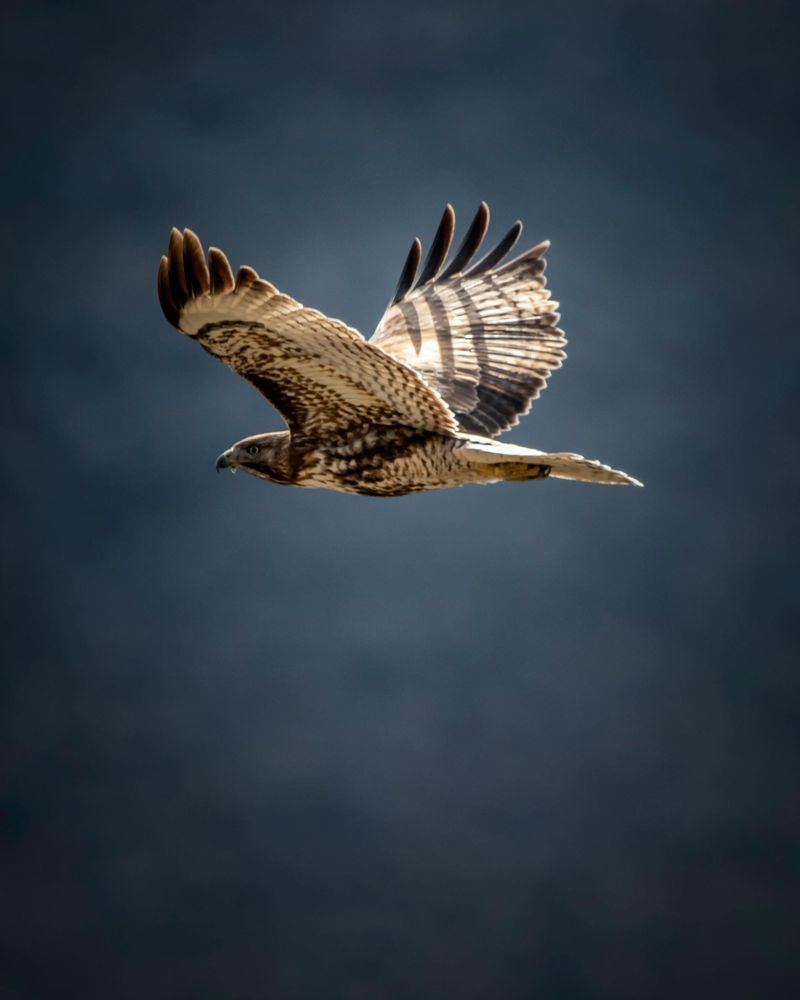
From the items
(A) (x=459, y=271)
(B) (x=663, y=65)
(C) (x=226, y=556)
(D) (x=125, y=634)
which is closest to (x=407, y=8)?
(B) (x=663, y=65)

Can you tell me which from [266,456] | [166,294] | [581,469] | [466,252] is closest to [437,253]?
[466,252]

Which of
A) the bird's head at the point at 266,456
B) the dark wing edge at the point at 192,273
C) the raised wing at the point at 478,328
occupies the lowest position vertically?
the bird's head at the point at 266,456

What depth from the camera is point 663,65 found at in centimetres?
11812

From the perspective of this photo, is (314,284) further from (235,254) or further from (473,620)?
(473,620)

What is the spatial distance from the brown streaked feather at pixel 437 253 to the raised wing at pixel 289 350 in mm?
1579

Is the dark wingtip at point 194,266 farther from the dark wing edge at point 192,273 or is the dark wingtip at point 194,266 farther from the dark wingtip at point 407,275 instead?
the dark wingtip at point 407,275

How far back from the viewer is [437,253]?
7.96 m

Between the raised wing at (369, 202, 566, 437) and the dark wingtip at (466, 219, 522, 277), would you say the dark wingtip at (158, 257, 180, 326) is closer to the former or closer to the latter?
the raised wing at (369, 202, 566, 437)

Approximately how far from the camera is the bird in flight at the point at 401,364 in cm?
601

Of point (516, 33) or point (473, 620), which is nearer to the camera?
point (473, 620)

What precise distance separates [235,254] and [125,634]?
5340 centimetres

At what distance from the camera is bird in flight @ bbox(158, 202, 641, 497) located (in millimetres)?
6008

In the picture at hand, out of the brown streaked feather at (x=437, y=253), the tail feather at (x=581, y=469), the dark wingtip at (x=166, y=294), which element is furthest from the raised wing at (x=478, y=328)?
the dark wingtip at (x=166, y=294)

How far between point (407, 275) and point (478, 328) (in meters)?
0.49
